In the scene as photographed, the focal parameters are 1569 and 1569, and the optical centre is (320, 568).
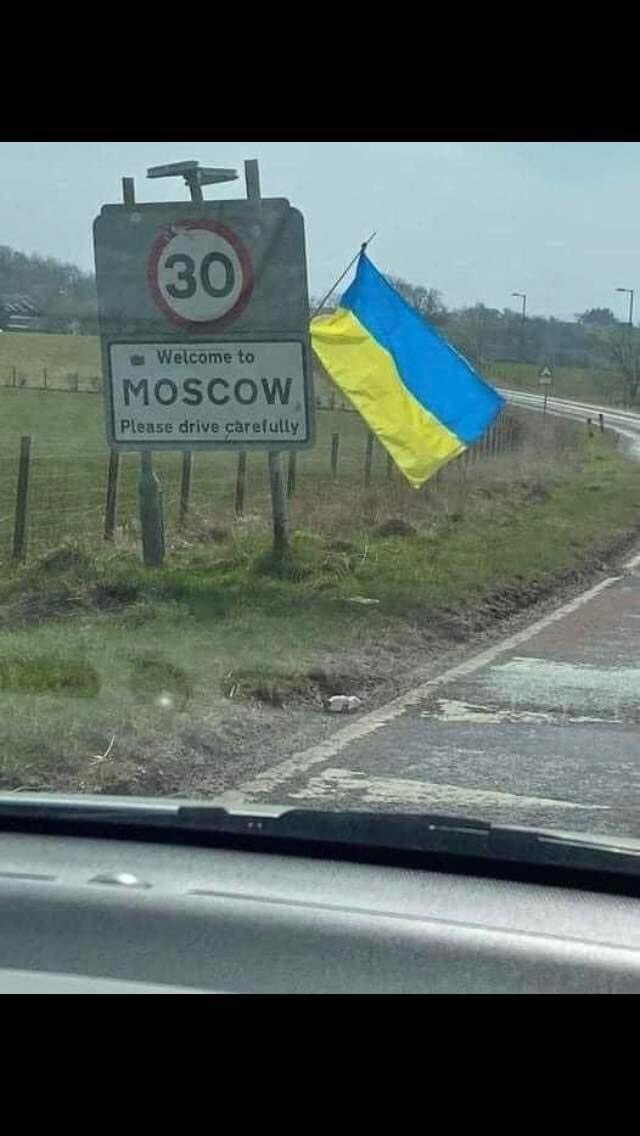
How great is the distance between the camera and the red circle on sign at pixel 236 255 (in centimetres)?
1388

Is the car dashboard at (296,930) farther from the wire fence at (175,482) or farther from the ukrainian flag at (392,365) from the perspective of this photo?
the ukrainian flag at (392,365)

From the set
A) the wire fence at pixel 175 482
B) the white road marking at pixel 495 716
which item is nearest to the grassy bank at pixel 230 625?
the white road marking at pixel 495 716

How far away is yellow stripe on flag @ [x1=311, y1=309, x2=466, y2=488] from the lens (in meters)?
15.7

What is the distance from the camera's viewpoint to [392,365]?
51.8ft

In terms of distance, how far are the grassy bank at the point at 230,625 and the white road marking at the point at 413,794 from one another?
0.54 metres

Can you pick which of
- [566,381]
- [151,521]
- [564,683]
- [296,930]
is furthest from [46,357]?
[296,930]

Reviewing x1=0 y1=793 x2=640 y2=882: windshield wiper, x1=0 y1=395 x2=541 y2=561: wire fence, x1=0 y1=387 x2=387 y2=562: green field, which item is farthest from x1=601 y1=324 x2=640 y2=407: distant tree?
x1=0 y1=793 x2=640 y2=882: windshield wiper

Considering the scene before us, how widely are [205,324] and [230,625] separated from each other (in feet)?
12.9

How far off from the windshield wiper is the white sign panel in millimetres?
10409

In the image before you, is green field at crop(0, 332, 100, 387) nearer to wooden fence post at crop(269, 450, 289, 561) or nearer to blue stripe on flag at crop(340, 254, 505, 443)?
blue stripe on flag at crop(340, 254, 505, 443)

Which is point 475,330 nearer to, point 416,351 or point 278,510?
point 416,351
